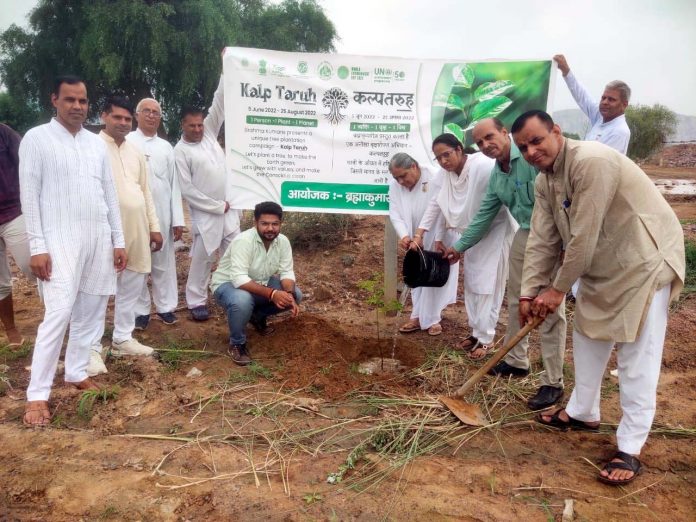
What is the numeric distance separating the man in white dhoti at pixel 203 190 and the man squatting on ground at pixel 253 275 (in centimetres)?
63

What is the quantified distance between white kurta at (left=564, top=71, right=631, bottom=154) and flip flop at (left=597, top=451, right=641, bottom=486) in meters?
2.49

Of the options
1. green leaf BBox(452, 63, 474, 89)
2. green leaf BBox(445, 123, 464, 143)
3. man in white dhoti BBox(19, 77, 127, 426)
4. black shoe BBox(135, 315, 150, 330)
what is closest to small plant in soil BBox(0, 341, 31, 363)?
black shoe BBox(135, 315, 150, 330)

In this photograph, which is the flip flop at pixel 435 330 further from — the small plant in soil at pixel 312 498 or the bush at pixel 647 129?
the bush at pixel 647 129

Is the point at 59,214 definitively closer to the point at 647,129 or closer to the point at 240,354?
the point at 240,354

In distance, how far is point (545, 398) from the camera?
3145 millimetres

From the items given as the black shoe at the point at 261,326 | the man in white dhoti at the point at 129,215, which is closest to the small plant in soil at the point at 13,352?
the man in white dhoti at the point at 129,215

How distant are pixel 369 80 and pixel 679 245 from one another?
9.69ft

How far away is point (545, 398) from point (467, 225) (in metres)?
1.38

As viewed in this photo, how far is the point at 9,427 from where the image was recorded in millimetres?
2773

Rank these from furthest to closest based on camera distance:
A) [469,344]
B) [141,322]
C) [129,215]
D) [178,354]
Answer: [141,322] → [469,344] → [178,354] → [129,215]

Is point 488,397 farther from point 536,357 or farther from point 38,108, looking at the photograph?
point 38,108

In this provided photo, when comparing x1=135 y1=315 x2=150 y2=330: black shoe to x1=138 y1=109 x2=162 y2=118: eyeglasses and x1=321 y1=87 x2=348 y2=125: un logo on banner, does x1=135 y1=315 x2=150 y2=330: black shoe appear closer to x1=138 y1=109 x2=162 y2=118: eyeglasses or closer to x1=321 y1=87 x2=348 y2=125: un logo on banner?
x1=138 y1=109 x2=162 y2=118: eyeglasses

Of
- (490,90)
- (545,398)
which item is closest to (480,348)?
(545,398)

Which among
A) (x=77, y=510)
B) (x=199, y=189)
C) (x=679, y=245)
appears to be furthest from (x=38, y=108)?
(x=679, y=245)
